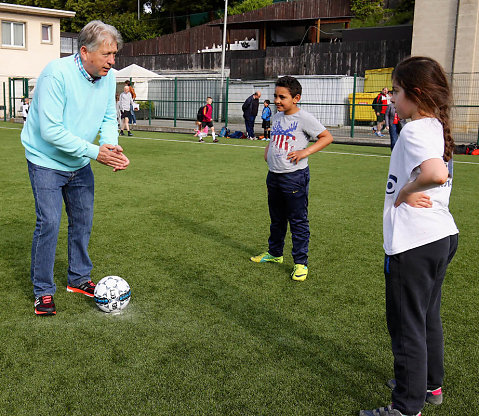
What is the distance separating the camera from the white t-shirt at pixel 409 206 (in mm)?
2322

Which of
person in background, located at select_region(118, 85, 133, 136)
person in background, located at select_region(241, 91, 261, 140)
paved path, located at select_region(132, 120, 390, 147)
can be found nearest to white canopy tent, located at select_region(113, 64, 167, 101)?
paved path, located at select_region(132, 120, 390, 147)

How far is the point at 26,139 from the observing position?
3.88 m

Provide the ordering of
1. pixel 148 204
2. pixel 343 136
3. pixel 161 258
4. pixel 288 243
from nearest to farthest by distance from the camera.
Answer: pixel 161 258
pixel 288 243
pixel 148 204
pixel 343 136

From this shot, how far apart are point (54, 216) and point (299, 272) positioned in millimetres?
2231

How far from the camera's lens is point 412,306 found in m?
2.52

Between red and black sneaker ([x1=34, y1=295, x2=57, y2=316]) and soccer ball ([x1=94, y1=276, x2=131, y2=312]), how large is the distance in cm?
32

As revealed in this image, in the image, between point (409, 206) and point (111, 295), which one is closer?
point (409, 206)

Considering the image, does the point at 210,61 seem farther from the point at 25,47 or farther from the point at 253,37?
the point at 25,47

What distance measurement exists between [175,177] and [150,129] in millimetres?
15391

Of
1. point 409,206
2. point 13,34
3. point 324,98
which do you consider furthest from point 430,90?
point 13,34

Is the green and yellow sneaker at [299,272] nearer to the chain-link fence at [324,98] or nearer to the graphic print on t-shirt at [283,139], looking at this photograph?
the graphic print on t-shirt at [283,139]

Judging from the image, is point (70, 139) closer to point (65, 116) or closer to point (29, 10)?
point (65, 116)

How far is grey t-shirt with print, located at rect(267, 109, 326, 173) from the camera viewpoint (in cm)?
488

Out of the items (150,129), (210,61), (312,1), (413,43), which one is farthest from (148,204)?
(312,1)
